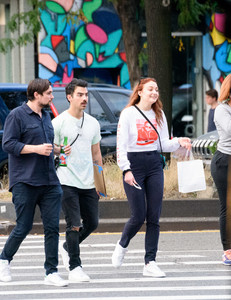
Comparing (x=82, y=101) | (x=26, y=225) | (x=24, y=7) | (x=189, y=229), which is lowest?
(x=189, y=229)

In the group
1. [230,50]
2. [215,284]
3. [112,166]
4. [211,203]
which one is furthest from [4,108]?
[230,50]

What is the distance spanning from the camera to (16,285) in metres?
6.18

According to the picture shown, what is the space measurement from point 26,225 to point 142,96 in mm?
1541

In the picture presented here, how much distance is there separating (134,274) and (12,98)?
19.8ft

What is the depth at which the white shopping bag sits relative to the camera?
6.92 m

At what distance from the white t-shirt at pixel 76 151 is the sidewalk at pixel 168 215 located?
11.0ft

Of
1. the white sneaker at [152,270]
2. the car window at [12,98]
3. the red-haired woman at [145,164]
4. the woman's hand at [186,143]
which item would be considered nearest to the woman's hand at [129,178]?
the red-haired woman at [145,164]

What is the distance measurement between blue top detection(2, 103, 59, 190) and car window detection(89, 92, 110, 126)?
618 cm

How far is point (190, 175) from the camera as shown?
6945 millimetres

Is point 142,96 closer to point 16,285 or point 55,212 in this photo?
point 55,212

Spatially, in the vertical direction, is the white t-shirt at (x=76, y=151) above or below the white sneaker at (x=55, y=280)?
above

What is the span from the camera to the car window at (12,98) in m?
12.0

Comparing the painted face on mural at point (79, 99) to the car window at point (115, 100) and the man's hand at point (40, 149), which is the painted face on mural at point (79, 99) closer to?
the man's hand at point (40, 149)

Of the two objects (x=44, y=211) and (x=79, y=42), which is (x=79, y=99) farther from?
(x=79, y=42)
